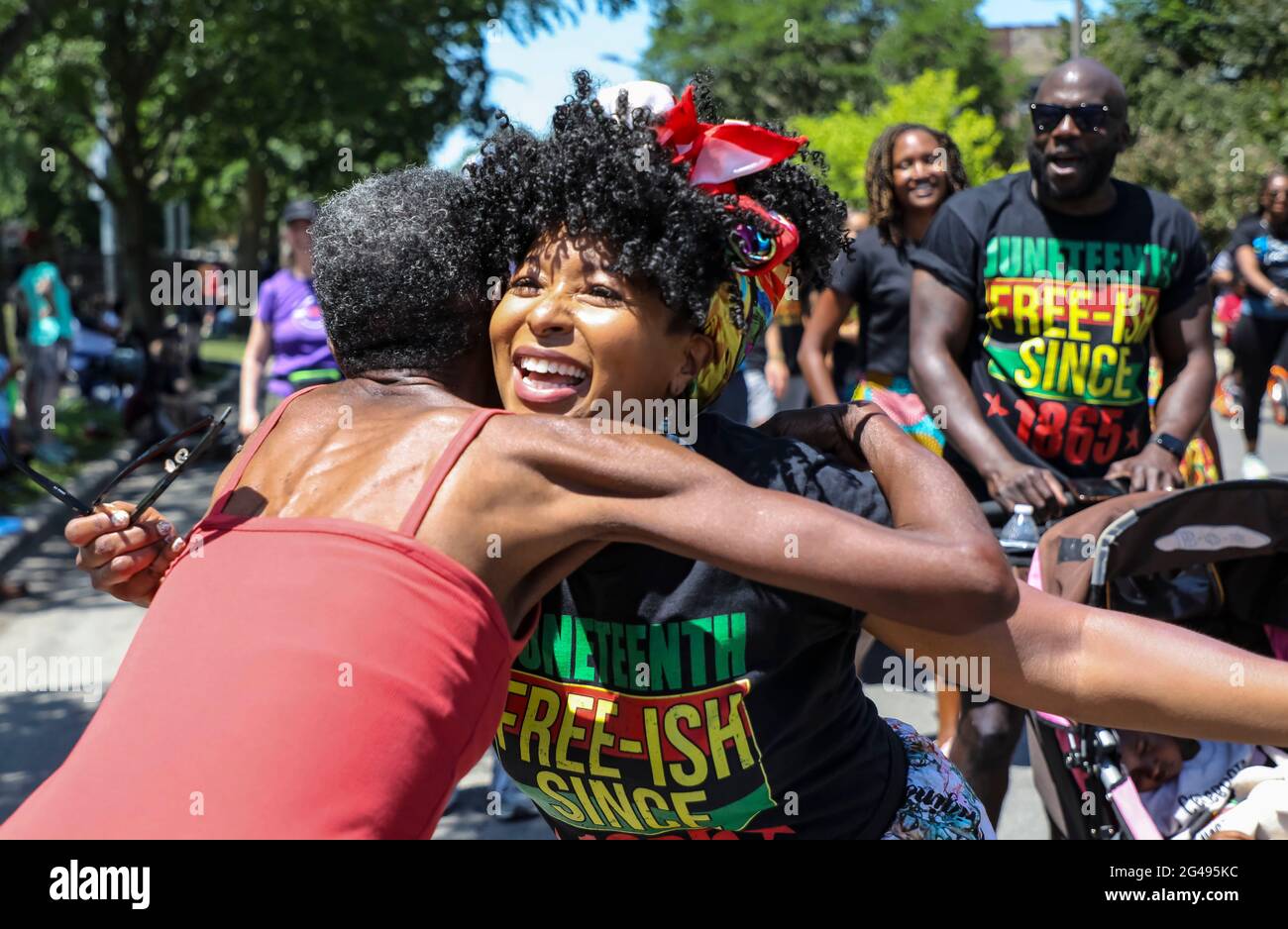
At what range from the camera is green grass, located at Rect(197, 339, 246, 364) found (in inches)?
960

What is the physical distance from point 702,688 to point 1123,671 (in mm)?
545

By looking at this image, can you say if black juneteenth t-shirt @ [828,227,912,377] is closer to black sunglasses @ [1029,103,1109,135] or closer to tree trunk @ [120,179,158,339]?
black sunglasses @ [1029,103,1109,135]

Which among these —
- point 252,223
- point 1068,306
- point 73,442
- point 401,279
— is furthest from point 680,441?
point 252,223

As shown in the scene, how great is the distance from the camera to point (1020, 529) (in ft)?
11.0

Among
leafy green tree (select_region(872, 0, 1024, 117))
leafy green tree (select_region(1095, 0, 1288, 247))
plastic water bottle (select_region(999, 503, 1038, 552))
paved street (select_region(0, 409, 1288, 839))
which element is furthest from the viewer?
leafy green tree (select_region(872, 0, 1024, 117))

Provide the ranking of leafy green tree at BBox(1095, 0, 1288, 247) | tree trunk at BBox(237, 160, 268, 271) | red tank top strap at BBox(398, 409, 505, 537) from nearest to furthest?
1. red tank top strap at BBox(398, 409, 505, 537)
2. leafy green tree at BBox(1095, 0, 1288, 247)
3. tree trunk at BBox(237, 160, 268, 271)

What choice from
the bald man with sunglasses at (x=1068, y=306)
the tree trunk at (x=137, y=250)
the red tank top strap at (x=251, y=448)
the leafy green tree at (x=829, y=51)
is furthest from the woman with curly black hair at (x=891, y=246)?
the leafy green tree at (x=829, y=51)

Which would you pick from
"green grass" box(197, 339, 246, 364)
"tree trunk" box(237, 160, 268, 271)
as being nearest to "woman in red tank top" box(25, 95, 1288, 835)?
"green grass" box(197, 339, 246, 364)

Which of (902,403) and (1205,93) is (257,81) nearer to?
(902,403)

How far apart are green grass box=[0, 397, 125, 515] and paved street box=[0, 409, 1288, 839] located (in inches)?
28.7

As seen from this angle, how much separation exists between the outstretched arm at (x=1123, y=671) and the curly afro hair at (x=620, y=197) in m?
0.55

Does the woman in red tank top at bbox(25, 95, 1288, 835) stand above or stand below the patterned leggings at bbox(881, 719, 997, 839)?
above

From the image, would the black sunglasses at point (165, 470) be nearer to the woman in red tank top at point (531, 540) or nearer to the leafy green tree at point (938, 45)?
the woman in red tank top at point (531, 540)

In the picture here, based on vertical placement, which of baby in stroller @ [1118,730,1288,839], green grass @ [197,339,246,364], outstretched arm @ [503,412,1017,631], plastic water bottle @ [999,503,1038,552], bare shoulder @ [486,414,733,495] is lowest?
green grass @ [197,339,246,364]
